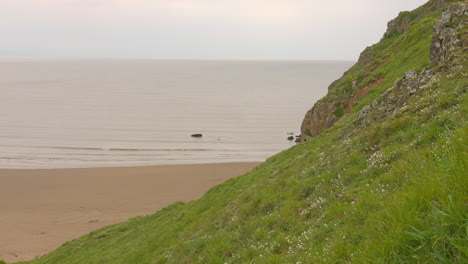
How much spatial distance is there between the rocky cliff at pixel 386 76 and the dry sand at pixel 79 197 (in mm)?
18106

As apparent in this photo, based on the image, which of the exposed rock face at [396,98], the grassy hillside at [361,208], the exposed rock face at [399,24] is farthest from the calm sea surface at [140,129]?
the exposed rock face at [396,98]

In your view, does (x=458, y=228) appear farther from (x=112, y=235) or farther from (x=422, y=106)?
(x=112, y=235)

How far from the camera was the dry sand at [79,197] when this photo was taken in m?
29.9

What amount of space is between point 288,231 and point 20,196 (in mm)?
41855

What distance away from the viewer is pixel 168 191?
40656 millimetres

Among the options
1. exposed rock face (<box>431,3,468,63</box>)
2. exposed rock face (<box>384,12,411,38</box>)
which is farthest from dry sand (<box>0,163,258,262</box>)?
exposed rock face (<box>431,3,468,63</box>)

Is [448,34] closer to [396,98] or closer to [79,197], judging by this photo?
[396,98]

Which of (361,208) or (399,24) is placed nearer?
(361,208)

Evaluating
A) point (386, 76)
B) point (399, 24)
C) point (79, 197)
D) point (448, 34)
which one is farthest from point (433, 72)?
point (79, 197)

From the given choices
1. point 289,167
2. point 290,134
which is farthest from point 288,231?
point 290,134

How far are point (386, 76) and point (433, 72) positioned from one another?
1239cm

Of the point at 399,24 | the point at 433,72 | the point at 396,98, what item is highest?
the point at 399,24

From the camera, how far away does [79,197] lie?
39250 millimetres

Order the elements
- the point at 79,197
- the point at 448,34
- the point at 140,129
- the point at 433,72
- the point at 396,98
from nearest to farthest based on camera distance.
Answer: the point at 433,72
the point at 396,98
the point at 448,34
the point at 79,197
the point at 140,129
